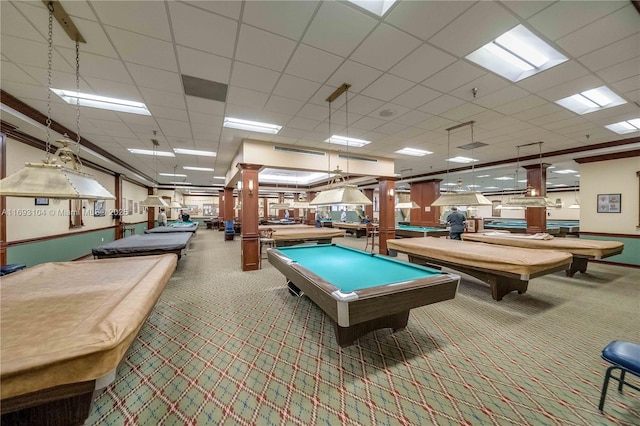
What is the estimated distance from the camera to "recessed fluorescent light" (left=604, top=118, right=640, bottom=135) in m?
4.86

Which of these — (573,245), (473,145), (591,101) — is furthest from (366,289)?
(473,145)

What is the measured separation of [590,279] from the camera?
17.0 feet

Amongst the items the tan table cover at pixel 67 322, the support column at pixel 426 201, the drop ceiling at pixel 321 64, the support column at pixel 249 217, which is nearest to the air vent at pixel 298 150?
the support column at pixel 249 217

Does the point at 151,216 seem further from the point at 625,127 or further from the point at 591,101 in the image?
the point at 625,127

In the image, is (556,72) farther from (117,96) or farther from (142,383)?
(117,96)

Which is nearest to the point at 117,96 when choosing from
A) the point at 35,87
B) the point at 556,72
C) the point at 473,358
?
the point at 35,87

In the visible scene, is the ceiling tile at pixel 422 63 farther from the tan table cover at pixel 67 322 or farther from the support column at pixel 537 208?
the support column at pixel 537 208

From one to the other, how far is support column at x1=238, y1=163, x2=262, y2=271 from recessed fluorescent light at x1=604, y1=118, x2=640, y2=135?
7755 millimetres

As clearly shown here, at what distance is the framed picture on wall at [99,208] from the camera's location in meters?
8.15

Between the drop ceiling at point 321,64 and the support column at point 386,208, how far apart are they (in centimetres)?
276

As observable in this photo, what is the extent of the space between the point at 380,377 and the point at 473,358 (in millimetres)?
1056

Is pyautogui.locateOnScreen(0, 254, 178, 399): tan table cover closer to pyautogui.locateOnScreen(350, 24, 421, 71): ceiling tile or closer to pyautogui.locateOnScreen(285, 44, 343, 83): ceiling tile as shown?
pyautogui.locateOnScreen(285, 44, 343, 83): ceiling tile

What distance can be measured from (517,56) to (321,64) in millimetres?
2475

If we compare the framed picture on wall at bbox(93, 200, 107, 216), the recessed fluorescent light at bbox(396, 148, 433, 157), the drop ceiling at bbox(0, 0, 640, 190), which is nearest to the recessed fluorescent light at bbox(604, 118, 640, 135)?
the drop ceiling at bbox(0, 0, 640, 190)
